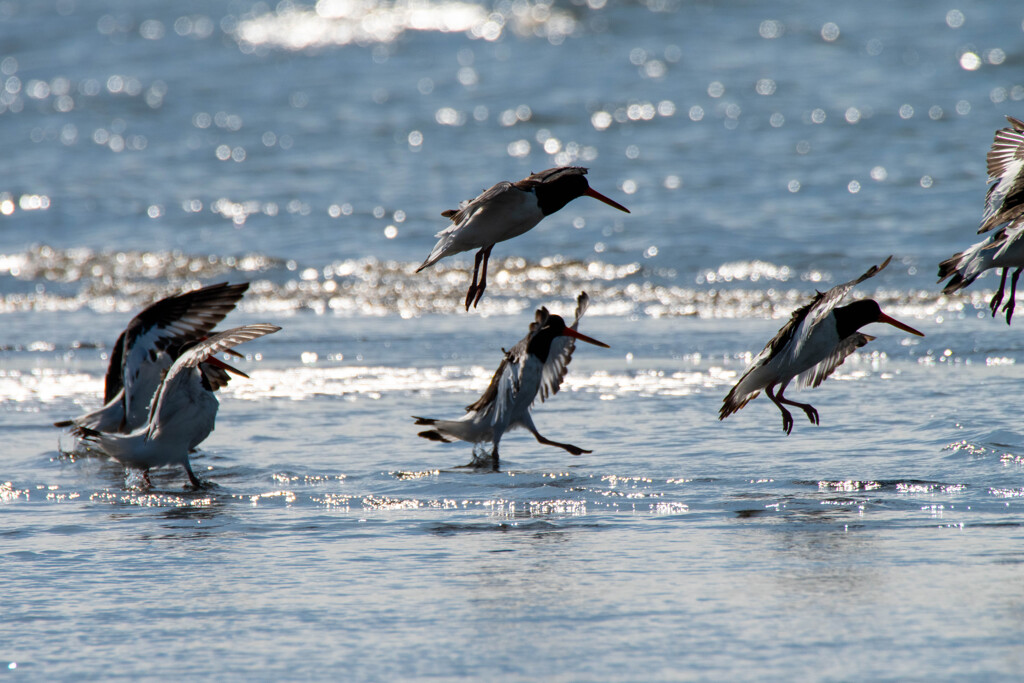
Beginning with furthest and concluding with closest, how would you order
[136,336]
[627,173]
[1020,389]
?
[627,173]
[1020,389]
[136,336]

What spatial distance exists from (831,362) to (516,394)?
160 centimetres

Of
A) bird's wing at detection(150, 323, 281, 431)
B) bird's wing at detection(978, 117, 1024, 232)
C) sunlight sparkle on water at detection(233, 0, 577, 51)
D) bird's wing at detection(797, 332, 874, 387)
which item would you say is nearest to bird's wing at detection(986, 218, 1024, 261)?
bird's wing at detection(978, 117, 1024, 232)

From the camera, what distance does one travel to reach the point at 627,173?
1727cm

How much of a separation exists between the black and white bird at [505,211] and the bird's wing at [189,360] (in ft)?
2.77

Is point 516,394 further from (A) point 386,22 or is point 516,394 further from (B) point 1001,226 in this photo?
(A) point 386,22

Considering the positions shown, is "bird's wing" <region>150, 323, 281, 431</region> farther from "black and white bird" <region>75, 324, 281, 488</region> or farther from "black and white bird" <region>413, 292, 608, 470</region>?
"black and white bird" <region>413, 292, 608, 470</region>

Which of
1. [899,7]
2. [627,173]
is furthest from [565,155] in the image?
[899,7]

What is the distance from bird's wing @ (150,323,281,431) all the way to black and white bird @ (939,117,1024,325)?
3453 mm

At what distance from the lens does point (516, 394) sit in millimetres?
6199

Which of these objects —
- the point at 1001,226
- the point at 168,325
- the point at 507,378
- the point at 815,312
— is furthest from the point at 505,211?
the point at 1001,226

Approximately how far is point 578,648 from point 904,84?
60.4ft

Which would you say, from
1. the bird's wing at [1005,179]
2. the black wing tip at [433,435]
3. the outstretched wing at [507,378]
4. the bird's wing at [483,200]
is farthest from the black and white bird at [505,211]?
the bird's wing at [1005,179]

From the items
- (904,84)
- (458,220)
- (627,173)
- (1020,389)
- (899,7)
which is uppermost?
(899,7)

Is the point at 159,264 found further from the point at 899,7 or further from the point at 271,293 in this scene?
the point at 899,7
